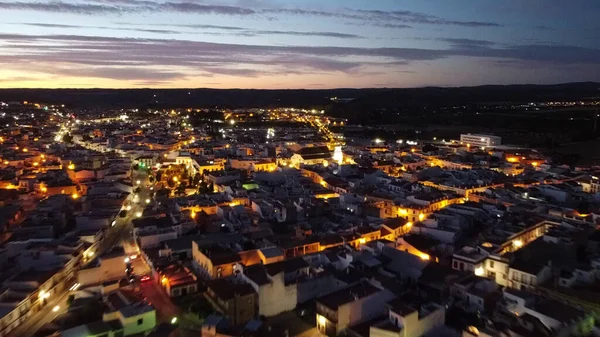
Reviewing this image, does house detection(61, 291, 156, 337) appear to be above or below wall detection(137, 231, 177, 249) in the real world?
below

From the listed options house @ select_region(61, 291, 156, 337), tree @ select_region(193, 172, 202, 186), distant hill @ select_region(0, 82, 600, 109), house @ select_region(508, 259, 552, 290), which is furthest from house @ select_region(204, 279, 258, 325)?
distant hill @ select_region(0, 82, 600, 109)

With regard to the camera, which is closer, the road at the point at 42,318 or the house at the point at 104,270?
the road at the point at 42,318

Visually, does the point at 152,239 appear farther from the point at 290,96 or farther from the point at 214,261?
the point at 290,96

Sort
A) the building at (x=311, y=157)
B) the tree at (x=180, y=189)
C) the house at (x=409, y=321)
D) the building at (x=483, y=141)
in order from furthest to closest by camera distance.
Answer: the building at (x=483, y=141) → the building at (x=311, y=157) → the tree at (x=180, y=189) → the house at (x=409, y=321)

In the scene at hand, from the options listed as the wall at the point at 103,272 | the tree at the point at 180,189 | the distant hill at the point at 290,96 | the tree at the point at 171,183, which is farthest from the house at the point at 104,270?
the distant hill at the point at 290,96

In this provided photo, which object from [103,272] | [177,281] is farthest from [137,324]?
[103,272]

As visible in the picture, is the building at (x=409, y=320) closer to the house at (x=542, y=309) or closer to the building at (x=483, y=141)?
the house at (x=542, y=309)

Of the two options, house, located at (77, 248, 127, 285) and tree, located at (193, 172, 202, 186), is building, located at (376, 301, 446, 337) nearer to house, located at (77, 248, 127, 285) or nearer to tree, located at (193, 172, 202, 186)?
house, located at (77, 248, 127, 285)
